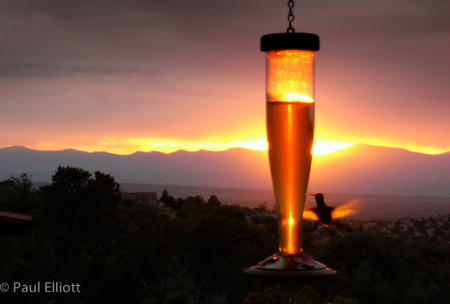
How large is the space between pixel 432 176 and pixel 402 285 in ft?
492

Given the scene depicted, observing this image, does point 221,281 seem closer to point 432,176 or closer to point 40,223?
point 40,223

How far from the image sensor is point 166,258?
129 ft

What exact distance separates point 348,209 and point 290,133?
1.01 m

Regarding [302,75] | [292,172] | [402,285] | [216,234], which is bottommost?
[402,285]

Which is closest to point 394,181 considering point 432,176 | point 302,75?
point 432,176

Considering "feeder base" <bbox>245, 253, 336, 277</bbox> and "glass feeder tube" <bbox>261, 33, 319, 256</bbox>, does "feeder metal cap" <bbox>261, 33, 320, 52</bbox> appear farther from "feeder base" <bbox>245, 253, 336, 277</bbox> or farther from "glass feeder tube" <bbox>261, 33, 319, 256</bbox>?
"feeder base" <bbox>245, 253, 336, 277</bbox>

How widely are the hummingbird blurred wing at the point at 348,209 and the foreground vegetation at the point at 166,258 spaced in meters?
24.1

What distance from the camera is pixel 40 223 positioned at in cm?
4700

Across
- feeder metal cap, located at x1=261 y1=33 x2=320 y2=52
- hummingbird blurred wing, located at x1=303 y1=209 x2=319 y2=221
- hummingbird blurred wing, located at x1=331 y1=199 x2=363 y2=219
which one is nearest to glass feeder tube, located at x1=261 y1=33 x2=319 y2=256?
feeder metal cap, located at x1=261 y1=33 x2=320 y2=52

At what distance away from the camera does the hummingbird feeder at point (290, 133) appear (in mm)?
3199
